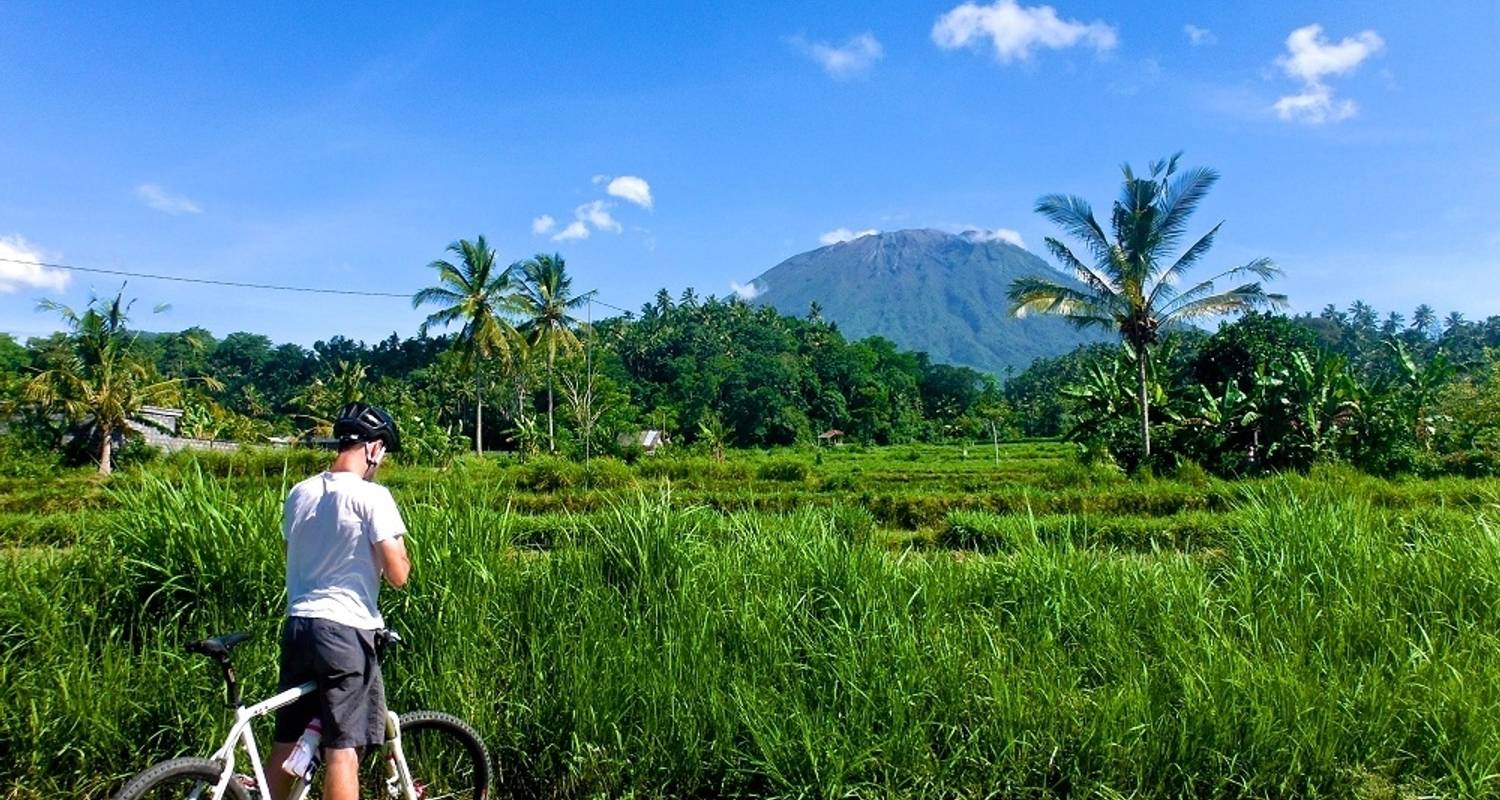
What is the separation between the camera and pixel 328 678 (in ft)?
9.09

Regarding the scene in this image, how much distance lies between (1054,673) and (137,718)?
4124mm

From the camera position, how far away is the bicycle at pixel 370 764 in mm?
2715

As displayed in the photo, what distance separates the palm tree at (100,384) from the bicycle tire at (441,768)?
24.4 metres

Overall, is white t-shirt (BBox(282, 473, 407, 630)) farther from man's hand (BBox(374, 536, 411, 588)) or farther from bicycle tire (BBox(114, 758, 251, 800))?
bicycle tire (BBox(114, 758, 251, 800))

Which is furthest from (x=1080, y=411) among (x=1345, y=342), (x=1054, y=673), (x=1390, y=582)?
(x=1345, y=342)

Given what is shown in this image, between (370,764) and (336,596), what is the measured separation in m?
1.30

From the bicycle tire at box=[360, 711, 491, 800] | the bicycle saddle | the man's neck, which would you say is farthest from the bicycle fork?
the man's neck

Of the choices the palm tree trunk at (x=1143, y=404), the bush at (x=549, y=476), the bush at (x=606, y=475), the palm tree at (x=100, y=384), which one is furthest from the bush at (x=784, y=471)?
the palm tree at (x=100, y=384)

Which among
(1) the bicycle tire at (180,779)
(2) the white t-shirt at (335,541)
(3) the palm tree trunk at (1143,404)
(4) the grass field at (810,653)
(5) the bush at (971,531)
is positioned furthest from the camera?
(3) the palm tree trunk at (1143,404)

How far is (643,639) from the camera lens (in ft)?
13.5

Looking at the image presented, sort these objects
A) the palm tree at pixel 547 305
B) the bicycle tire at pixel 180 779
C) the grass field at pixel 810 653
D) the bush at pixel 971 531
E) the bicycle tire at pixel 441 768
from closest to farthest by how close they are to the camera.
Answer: the bicycle tire at pixel 180 779, the bicycle tire at pixel 441 768, the grass field at pixel 810 653, the bush at pixel 971 531, the palm tree at pixel 547 305

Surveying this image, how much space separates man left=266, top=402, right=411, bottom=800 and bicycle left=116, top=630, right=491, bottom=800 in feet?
0.29

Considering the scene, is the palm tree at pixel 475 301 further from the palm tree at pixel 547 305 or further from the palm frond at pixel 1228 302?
the palm frond at pixel 1228 302

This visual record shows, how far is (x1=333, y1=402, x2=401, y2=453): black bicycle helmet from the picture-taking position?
283 cm
